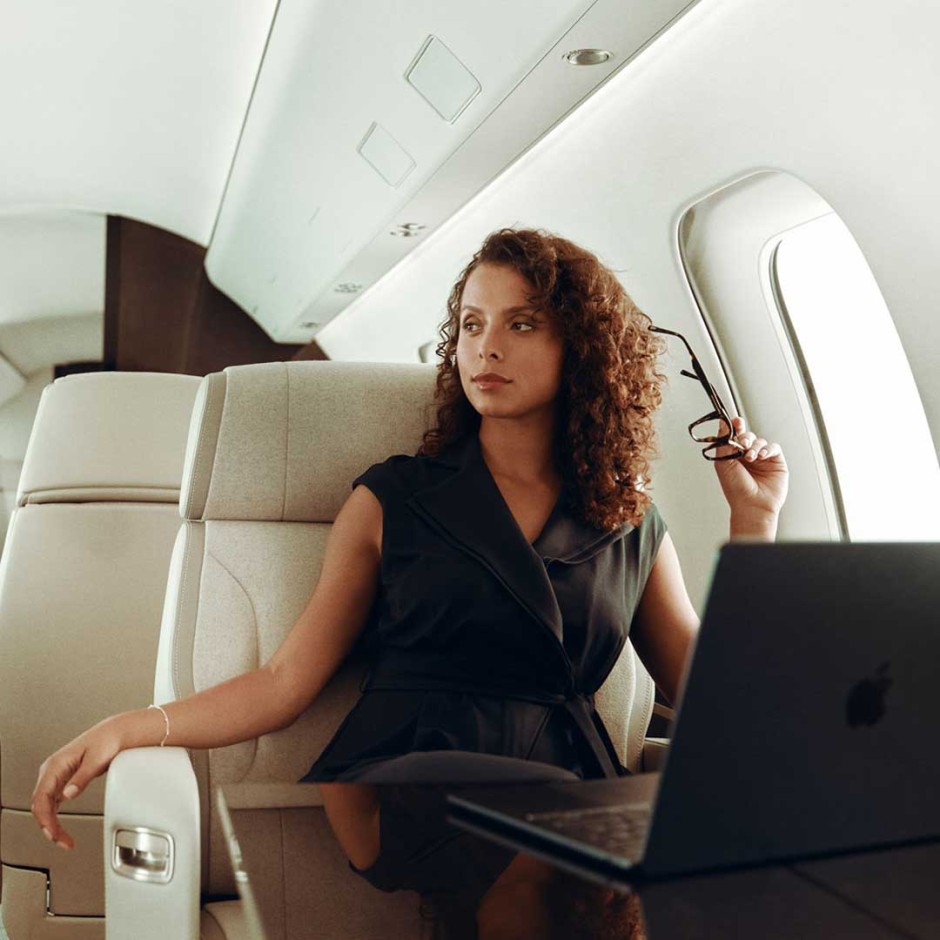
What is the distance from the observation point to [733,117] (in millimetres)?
2502

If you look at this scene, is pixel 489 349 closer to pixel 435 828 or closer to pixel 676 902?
pixel 435 828

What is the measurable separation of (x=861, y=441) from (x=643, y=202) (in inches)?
33.2

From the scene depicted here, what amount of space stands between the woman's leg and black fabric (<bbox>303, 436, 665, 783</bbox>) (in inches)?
13.4

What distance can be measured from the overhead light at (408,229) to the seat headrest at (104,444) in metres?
1.60

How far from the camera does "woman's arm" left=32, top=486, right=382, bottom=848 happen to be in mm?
1552

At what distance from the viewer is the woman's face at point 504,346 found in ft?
6.68

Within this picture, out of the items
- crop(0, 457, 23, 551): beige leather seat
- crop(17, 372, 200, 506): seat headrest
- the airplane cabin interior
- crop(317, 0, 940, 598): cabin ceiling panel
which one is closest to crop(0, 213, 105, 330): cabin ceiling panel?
crop(0, 457, 23, 551): beige leather seat

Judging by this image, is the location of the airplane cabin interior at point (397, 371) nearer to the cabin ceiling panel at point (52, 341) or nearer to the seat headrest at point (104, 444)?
the seat headrest at point (104, 444)

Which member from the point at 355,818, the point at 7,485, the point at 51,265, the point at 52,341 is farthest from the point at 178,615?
the point at 51,265

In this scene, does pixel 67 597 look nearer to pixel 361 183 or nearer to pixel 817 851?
pixel 361 183

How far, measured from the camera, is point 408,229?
457cm

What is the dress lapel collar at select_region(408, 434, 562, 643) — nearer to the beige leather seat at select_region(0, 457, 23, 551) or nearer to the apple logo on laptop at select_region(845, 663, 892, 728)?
the apple logo on laptop at select_region(845, 663, 892, 728)

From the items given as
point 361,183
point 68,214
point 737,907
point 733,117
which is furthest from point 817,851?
A: point 68,214

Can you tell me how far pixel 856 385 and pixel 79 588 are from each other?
2.21 m
